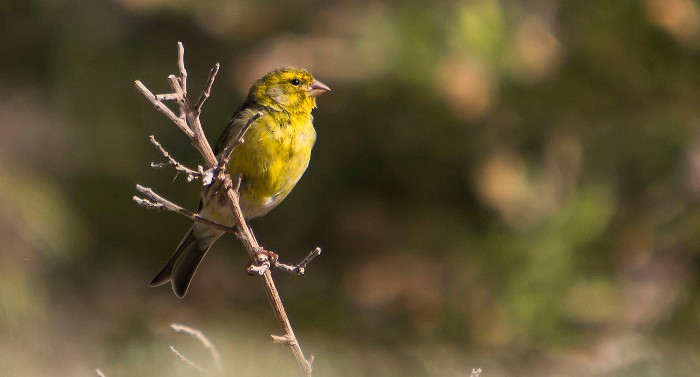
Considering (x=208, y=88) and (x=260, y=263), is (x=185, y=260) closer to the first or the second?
(x=260, y=263)

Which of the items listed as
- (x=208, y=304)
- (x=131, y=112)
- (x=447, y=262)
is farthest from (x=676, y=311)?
(x=131, y=112)

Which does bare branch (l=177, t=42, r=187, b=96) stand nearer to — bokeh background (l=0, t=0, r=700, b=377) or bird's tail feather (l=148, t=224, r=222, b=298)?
bokeh background (l=0, t=0, r=700, b=377)

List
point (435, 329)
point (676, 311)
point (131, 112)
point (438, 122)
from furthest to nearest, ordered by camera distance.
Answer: point (131, 112)
point (438, 122)
point (435, 329)
point (676, 311)

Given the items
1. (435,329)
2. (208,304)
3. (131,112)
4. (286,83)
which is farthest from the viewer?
(131,112)

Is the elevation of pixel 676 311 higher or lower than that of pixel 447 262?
lower

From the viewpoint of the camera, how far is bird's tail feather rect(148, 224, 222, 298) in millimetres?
3055

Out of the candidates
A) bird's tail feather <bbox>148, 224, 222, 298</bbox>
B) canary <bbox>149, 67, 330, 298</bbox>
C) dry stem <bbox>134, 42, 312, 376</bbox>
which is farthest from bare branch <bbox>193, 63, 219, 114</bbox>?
bird's tail feather <bbox>148, 224, 222, 298</bbox>

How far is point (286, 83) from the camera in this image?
3236 mm

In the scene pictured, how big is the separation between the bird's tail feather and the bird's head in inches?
16.3

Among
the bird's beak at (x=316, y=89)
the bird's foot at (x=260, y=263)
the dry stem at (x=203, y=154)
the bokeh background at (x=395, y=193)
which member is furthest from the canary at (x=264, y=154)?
the dry stem at (x=203, y=154)

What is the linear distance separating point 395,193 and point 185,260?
2.54 m

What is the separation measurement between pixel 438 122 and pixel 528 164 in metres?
0.51

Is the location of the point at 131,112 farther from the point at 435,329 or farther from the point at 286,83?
the point at 286,83

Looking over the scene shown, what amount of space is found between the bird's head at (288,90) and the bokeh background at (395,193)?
0.66 meters
